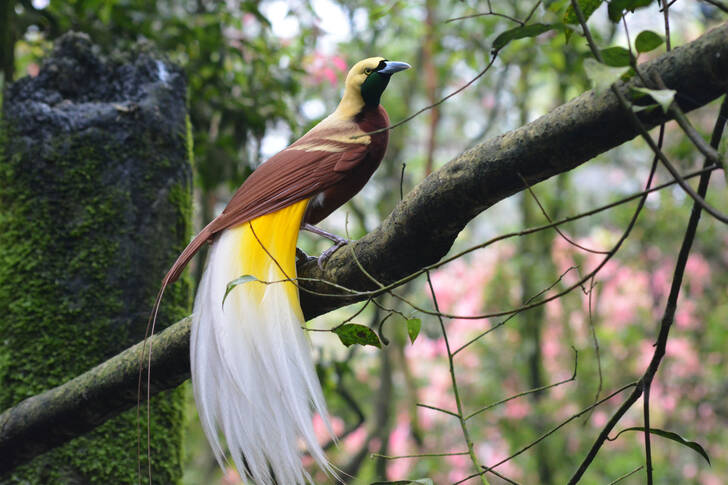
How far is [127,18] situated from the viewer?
2.46 m

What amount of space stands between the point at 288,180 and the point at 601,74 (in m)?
0.73

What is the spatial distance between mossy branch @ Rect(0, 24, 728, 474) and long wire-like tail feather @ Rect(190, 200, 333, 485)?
0.07 meters

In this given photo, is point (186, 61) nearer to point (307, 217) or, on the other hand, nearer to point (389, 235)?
point (307, 217)

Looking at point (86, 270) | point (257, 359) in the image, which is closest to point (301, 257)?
→ point (257, 359)

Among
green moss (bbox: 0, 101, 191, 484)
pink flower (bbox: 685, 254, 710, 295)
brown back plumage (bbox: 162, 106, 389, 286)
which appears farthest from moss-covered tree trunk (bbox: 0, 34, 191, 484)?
pink flower (bbox: 685, 254, 710, 295)

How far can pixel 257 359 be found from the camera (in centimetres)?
128

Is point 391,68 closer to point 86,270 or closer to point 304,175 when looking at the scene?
point 304,175

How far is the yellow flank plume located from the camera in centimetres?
133

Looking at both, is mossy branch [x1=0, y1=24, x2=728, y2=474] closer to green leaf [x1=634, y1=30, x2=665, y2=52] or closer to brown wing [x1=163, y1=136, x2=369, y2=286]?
green leaf [x1=634, y1=30, x2=665, y2=52]

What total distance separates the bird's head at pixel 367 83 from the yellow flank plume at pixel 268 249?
29cm

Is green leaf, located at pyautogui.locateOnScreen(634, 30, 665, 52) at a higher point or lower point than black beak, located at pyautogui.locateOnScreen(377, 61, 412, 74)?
lower

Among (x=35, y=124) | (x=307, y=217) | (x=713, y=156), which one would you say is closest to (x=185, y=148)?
(x=35, y=124)

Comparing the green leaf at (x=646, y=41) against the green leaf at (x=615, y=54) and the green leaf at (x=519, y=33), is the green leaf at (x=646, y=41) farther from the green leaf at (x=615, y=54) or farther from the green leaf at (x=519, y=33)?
the green leaf at (x=519, y=33)

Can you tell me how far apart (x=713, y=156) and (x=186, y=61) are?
2.19 meters
